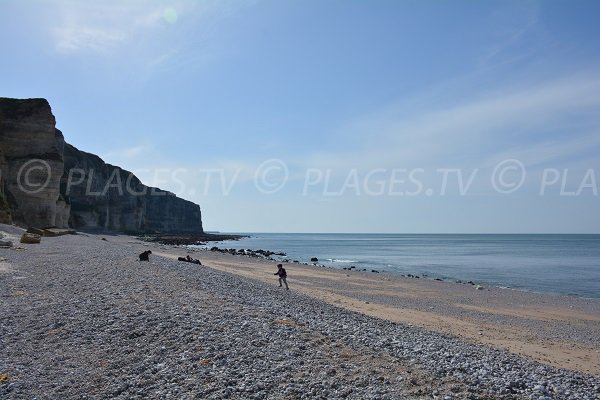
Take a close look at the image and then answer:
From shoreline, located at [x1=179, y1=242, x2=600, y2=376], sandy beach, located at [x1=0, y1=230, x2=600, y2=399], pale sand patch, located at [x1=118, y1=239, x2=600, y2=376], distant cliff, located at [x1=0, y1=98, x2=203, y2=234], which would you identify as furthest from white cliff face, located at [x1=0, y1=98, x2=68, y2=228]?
sandy beach, located at [x1=0, y1=230, x2=600, y2=399]

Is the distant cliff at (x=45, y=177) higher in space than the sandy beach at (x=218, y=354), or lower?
higher

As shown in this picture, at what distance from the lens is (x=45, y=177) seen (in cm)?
6359

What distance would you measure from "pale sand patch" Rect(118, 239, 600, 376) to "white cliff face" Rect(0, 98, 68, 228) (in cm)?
4503

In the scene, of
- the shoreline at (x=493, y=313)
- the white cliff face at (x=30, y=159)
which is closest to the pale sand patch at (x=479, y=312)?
the shoreline at (x=493, y=313)

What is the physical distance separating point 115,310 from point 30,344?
8.64 ft

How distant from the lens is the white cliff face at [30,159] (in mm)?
62000

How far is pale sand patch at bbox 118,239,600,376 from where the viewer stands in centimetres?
1627

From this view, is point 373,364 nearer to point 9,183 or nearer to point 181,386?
point 181,386

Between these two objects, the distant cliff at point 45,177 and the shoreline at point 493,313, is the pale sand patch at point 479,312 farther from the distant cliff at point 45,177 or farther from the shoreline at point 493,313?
the distant cliff at point 45,177

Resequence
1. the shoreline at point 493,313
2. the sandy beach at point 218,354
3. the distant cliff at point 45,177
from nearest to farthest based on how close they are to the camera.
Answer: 1. the sandy beach at point 218,354
2. the shoreline at point 493,313
3. the distant cliff at point 45,177

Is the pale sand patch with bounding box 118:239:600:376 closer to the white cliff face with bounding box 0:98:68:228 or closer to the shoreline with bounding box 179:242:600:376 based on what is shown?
the shoreline with bounding box 179:242:600:376

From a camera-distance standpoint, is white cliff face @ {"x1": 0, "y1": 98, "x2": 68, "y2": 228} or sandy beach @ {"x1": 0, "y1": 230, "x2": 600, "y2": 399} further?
white cliff face @ {"x1": 0, "y1": 98, "x2": 68, "y2": 228}

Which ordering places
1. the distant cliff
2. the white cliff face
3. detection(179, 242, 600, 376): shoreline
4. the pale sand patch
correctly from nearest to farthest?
the pale sand patch → detection(179, 242, 600, 376): shoreline → the distant cliff → the white cliff face

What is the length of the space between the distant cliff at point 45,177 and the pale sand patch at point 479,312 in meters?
41.3
